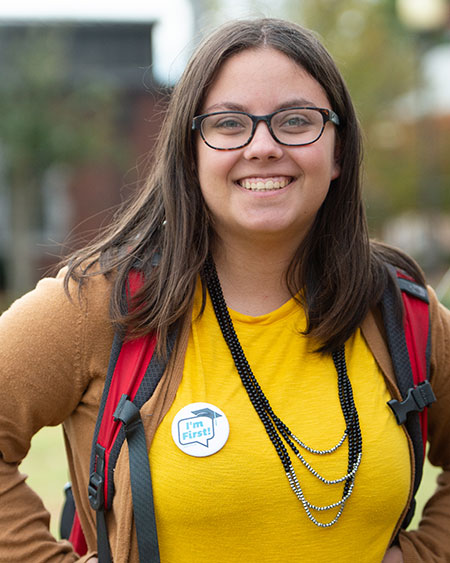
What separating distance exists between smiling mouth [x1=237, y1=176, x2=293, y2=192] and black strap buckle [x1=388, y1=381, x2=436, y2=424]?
679mm

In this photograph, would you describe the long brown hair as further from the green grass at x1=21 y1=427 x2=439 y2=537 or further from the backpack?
the green grass at x1=21 y1=427 x2=439 y2=537

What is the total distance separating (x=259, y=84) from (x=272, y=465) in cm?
101

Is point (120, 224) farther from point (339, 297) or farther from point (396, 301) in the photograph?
point (396, 301)

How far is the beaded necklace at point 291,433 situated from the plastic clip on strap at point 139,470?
316 millimetres

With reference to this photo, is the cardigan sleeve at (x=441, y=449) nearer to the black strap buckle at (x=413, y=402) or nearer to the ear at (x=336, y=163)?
the black strap buckle at (x=413, y=402)

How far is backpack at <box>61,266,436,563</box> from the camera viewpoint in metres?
1.85

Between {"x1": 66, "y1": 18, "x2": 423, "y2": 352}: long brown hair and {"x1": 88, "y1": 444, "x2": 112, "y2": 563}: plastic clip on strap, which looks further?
{"x1": 66, "y1": 18, "x2": 423, "y2": 352}: long brown hair

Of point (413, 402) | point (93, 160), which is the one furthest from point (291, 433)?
point (93, 160)

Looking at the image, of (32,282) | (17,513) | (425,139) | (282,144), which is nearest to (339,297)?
(282,144)

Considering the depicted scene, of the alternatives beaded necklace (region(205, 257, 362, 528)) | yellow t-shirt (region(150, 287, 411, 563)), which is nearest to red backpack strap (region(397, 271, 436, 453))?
yellow t-shirt (region(150, 287, 411, 563))

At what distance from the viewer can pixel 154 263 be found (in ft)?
6.82

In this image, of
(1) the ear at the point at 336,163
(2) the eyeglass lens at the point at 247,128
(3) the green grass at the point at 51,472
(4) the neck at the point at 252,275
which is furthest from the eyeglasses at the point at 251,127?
(3) the green grass at the point at 51,472

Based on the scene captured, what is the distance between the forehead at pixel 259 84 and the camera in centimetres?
196

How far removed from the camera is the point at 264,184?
78.4 inches
